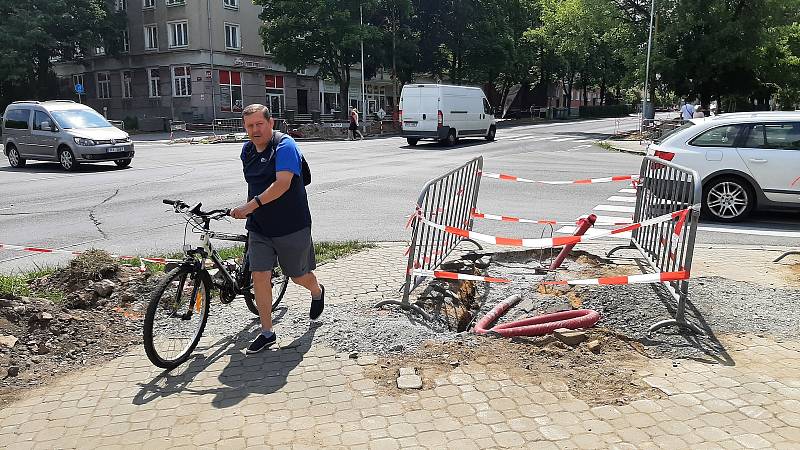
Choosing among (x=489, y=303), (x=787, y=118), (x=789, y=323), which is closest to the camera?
(x=789, y=323)

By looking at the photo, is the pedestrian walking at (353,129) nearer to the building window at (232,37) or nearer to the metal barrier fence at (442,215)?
the building window at (232,37)

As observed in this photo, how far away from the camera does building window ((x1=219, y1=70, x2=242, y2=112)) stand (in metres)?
45.1

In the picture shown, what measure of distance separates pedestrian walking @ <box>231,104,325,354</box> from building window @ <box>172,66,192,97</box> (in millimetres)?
43186

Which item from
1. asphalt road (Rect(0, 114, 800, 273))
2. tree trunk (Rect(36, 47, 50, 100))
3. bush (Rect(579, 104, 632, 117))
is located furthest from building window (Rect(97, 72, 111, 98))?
bush (Rect(579, 104, 632, 117))

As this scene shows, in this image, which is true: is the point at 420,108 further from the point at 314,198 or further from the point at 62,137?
the point at 314,198

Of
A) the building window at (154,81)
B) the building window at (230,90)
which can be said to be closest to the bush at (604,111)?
the building window at (230,90)

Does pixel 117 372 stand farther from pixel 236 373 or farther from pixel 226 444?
pixel 226 444

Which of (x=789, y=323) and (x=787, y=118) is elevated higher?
(x=787, y=118)

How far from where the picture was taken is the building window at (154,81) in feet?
152

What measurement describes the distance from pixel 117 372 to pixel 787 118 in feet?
31.6

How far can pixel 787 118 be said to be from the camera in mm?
9531

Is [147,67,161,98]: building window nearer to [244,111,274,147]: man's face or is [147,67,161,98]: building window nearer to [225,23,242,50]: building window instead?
[225,23,242,50]: building window

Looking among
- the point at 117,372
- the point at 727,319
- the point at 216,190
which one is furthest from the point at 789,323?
the point at 216,190

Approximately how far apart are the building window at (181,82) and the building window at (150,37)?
10.2 ft
